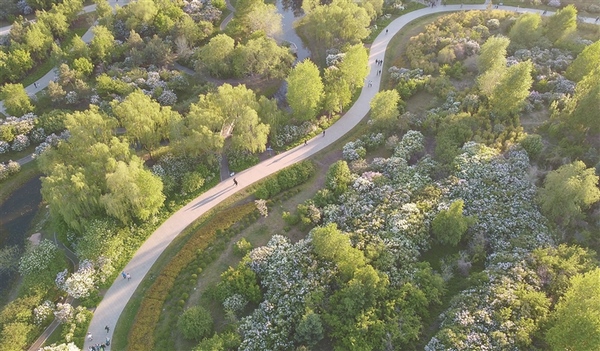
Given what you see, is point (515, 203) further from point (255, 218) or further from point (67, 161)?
point (67, 161)

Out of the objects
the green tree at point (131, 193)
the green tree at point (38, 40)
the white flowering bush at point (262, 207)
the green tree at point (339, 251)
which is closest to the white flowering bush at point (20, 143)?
the green tree at point (38, 40)

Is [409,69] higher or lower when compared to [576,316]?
higher

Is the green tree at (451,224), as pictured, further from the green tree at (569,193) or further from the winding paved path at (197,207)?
the winding paved path at (197,207)

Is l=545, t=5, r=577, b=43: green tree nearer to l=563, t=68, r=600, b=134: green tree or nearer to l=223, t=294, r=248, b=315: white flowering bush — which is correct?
l=563, t=68, r=600, b=134: green tree

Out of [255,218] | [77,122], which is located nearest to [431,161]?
[255,218]

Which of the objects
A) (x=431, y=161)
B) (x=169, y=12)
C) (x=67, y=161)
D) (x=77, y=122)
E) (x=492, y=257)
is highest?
(x=169, y=12)

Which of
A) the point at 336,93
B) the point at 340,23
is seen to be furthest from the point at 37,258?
the point at 340,23
